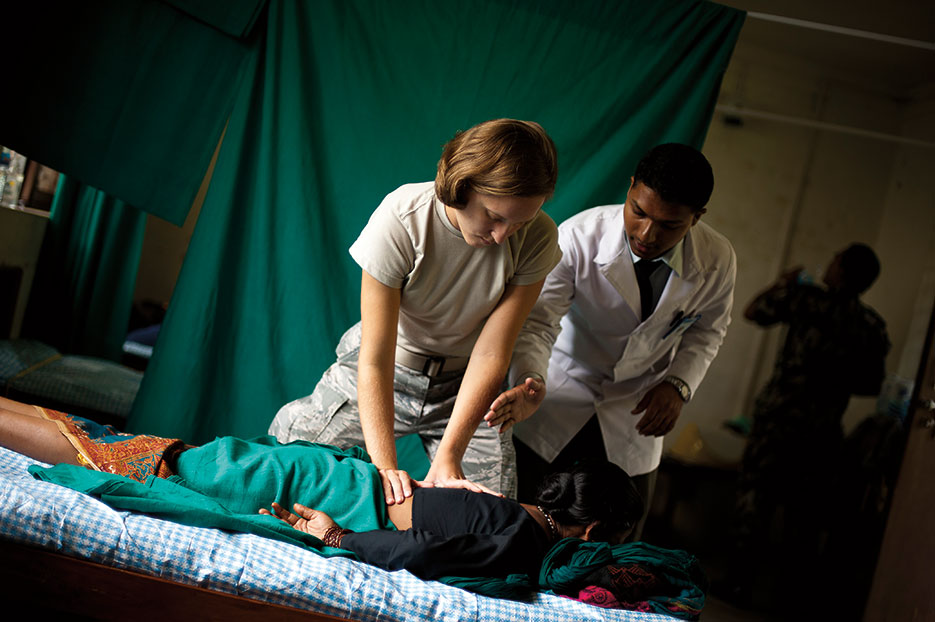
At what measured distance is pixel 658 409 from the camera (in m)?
2.11

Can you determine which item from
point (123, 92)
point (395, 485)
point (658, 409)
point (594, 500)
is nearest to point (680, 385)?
point (658, 409)

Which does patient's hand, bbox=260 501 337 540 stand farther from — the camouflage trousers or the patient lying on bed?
the camouflage trousers

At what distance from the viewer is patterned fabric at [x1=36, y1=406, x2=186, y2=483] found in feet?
5.21

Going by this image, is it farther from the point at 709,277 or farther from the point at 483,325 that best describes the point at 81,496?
the point at 709,277

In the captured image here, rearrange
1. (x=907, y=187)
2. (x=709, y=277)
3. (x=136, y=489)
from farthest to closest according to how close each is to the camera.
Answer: (x=907, y=187) < (x=709, y=277) < (x=136, y=489)

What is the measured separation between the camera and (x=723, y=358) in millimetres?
4656

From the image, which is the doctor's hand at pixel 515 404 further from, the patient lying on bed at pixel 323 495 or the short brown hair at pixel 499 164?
the short brown hair at pixel 499 164

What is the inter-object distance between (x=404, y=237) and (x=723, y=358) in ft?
11.3

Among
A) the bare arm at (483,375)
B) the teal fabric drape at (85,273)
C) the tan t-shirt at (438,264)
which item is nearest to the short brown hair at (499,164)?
the tan t-shirt at (438,264)

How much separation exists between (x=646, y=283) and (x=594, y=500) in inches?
25.5

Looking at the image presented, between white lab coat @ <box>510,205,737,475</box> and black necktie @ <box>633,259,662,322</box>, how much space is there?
0.08 feet

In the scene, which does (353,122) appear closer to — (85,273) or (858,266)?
(85,273)

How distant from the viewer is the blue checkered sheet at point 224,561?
1.27 metres

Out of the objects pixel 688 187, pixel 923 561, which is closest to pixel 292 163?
pixel 688 187
